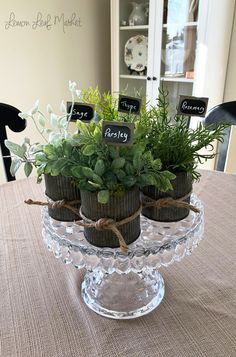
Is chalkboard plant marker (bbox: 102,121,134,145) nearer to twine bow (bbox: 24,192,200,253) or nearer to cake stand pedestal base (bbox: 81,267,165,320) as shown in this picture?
twine bow (bbox: 24,192,200,253)

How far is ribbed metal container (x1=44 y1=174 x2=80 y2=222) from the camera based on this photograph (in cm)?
58

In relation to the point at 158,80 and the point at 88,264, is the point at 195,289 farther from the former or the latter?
the point at 158,80

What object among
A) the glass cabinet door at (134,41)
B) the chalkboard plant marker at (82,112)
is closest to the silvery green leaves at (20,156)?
the chalkboard plant marker at (82,112)

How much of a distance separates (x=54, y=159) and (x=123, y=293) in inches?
12.7

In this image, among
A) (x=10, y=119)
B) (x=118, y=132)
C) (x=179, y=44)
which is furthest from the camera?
(x=179, y=44)

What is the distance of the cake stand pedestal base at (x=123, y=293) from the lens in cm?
58

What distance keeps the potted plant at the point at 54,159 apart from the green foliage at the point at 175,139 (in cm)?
15

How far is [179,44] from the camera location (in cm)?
192

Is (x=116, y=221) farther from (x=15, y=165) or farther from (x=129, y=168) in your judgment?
(x=15, y=165)

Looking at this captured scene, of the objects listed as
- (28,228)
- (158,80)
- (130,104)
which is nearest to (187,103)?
(130,104)

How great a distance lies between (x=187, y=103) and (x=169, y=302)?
39 centimetres

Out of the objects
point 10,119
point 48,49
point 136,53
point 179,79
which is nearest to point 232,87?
point 179,79

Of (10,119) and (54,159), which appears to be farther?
(10,119)

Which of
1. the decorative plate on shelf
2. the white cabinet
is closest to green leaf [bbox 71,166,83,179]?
the white cabinet
